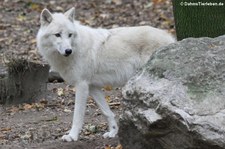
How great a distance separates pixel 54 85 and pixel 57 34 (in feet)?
9.32

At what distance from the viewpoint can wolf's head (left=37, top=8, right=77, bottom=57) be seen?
651cm

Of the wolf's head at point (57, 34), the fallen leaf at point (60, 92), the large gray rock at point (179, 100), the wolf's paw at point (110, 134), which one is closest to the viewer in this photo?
the large gray rock at point (179, 100)

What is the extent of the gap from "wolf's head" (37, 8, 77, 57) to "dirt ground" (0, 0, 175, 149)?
1.08 metres

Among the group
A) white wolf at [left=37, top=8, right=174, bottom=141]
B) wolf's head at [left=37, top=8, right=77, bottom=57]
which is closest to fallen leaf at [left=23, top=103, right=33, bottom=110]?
white wolf at [left=37, top=8, right=174, bottom=141]

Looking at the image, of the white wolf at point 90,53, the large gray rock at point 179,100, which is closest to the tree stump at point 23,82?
the white wolf at point 90,53

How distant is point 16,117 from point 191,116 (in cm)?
382

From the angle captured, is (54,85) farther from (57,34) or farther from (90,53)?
(57,34)

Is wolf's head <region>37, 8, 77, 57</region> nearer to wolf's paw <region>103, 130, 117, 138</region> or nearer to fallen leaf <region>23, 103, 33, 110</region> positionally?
wolf's paw <region>103, 130, 117, 138</region>

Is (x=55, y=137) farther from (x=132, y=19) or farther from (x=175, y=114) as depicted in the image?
(x=132, y=19)

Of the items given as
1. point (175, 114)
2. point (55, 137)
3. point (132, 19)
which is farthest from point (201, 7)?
point (132, 19)

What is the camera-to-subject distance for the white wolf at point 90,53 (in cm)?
662

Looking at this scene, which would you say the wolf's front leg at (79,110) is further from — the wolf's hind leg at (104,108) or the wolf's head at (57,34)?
the wolf's head at (57,34)

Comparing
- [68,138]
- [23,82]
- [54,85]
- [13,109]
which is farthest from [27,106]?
[68,138]

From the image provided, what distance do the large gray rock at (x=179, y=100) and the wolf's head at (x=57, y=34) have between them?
52.8 inches
